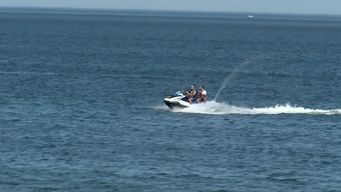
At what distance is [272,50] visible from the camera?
17150cm

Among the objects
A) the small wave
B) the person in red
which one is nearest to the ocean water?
the small wave

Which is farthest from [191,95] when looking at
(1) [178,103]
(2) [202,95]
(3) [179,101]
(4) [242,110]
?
(4) [242,110]

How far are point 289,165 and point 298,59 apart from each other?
91352 mm

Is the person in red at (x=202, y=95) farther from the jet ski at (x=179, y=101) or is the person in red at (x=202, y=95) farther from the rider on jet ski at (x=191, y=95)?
the jet ski at (x=179, y=101)

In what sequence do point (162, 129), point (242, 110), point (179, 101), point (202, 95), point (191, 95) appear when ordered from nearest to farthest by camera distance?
point (162, 129) → point (179, 101) → point (191, 95) → point (202, 95) → point (242, 110)

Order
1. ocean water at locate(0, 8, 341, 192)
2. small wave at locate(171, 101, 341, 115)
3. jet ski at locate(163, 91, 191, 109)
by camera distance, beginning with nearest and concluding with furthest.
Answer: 1. ocean water at locate(0, 8, 341, 192)
2. jet ski at locate(163, 91, 191, 109)
3. small wave at locate(171, 101, 341, 115)

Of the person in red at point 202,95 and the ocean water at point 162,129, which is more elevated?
the person in red at point 202,95

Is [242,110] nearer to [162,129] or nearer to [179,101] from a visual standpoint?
[179,101]

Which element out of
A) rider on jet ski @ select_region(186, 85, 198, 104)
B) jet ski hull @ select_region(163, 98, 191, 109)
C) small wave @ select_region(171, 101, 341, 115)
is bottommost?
small wave @ select_region(171, 101, 341, 115)

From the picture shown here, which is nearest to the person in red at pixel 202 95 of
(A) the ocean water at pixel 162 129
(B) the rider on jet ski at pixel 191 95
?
(B) the rider on jet ski at pixel 191 95

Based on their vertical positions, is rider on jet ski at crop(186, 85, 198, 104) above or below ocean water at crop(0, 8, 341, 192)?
above

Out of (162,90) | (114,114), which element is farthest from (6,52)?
(114,114)

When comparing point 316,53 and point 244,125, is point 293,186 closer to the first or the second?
point 244,125

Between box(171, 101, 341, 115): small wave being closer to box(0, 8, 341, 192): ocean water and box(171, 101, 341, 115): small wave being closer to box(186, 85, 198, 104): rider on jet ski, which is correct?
box(0, 8, 341, 192): ocean water
